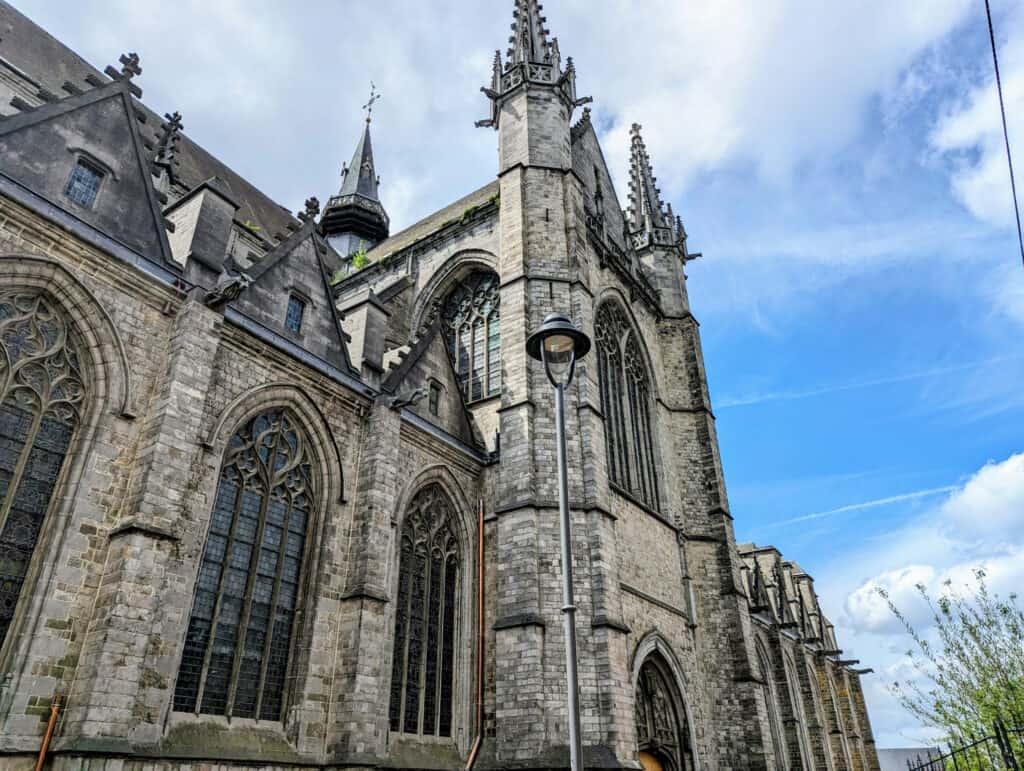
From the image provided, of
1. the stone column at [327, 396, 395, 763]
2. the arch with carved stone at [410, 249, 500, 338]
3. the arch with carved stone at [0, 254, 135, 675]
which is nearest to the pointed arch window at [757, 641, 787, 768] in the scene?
the arch with carved stone at [410, 249, 500, 338]

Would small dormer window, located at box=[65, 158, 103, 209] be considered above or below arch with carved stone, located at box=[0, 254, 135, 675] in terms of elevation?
above

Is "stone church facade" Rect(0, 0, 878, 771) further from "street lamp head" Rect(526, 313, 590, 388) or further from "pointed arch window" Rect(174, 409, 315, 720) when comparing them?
"street lamp head" Rect(526, 313, 590, 388)

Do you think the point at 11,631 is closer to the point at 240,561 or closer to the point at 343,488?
the point at 240,561

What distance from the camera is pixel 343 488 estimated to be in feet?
35.7

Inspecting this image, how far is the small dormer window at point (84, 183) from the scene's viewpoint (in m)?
8.80

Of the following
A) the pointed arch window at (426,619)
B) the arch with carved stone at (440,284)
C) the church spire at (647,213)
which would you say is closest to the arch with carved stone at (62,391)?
the pointed arch window at (426,619)

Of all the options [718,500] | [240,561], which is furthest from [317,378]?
[718,500]

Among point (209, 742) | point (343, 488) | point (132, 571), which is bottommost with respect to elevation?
point (209, 742)

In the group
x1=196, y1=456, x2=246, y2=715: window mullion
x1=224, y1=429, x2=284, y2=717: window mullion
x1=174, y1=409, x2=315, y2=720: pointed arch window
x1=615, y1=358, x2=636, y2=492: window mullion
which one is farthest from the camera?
x1=615, y1=358, x2=636, y2=492: window mullion

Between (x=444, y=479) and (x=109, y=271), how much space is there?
260 inches

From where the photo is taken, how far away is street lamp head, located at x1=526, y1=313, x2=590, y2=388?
6.56 metres

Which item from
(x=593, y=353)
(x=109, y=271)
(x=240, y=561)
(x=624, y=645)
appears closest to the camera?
(x=109, y=271)

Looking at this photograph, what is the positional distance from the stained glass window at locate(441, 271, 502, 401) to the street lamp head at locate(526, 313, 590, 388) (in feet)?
27.8

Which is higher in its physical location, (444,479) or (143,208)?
(143,208)
